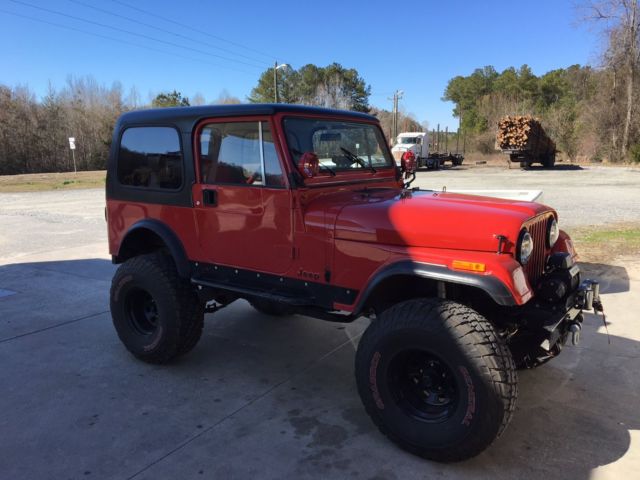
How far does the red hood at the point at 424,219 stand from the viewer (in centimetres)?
262

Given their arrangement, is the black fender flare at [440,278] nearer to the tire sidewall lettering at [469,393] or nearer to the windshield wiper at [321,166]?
the tire sidewall lettering at [469,393]

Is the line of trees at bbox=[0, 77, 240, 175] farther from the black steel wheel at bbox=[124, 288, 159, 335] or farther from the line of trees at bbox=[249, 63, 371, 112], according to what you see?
the black steel wheel at bbox=[124, 288, 159, 335]

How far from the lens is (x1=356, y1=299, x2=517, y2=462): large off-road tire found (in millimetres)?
2443

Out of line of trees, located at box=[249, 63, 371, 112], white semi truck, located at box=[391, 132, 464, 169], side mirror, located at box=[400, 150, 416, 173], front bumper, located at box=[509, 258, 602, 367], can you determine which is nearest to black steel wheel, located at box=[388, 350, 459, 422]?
front bumper, located at box=[509, 258, 602, 367]

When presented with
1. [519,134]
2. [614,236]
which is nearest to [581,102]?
[519,134]

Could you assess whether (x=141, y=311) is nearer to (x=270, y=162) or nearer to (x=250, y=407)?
(x=250, y=407)

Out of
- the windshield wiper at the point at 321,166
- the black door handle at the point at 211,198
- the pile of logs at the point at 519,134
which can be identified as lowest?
the black door handle at the point at 211,198

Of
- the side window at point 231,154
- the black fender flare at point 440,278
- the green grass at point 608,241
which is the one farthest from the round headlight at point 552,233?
the green grass at point 608,241

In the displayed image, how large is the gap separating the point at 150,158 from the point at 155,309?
125 cm

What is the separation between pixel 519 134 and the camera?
29266 mm

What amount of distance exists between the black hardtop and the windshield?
2.9 inches

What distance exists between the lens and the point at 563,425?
2.97 m

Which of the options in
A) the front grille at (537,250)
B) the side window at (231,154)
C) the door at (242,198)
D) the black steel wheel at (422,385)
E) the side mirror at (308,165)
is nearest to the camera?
the black steel wheel at (422,385)

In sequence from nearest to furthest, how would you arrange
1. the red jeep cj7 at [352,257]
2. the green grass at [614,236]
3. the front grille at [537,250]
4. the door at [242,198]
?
the red jeep cj7 at [352,257] < the front grille at [537,250] < the door at [242,198] < the green grass at [614,236]
